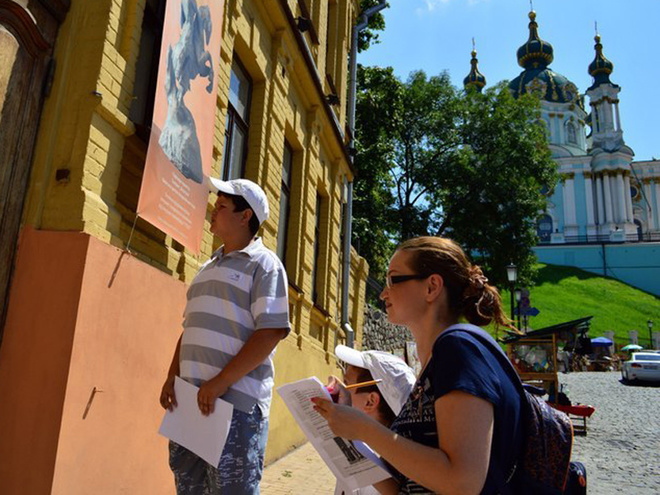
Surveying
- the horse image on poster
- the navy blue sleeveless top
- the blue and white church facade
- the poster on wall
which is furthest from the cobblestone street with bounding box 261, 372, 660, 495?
the blue and white church facade

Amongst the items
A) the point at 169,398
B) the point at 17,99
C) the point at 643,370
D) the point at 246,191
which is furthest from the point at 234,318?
the point at 643,370

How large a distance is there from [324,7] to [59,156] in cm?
953

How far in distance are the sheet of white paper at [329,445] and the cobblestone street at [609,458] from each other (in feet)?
13.8

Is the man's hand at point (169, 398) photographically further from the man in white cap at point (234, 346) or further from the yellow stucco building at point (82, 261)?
the yellow stucco building at point (82, 261)

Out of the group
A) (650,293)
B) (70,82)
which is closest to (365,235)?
(70,82)

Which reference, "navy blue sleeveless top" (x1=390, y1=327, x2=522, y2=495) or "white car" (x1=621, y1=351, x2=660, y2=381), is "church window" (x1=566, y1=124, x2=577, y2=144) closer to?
"white car" (x1=621, y1=351, x2=660, y2=381)

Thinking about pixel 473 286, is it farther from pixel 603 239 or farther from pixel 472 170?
pixel 603 239

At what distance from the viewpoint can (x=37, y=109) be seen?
3.91 metres

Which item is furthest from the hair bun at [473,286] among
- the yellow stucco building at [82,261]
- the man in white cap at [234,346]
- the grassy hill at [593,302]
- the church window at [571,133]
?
the church window at [571,133]

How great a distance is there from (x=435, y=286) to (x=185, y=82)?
3.60 metres

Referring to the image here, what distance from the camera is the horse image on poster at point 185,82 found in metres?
4.70

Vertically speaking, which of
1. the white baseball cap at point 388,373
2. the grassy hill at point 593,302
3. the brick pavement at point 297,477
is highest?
the grassy hill at point 593,302

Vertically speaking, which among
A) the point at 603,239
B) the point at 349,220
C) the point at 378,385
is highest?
the point at 603,239

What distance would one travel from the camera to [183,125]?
194 inches
